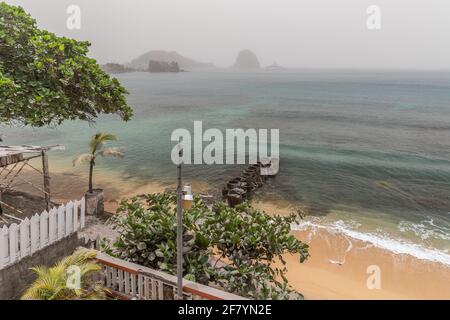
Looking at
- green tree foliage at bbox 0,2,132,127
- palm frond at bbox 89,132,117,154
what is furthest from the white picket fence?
palm frond at bbox 89,132,117,154

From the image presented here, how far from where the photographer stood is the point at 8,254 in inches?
353

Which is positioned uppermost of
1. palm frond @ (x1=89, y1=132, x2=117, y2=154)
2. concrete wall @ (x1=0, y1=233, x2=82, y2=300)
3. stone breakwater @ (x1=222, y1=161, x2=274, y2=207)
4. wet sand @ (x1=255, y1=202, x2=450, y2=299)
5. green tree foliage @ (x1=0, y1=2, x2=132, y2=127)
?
green tree foliage @ (x1=0, y1=2, x2=132, y2=127)

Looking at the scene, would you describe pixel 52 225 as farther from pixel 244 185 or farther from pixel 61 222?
pixel 244 185

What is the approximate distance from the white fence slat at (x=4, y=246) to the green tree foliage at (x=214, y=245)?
2556 millimetres

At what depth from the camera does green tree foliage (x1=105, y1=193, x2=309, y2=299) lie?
8102 millimetres

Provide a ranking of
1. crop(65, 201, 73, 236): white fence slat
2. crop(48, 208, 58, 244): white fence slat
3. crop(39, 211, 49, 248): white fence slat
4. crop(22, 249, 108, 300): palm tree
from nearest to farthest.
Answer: crop(22, 249, 108, 300): palm tree → crop(39, 211, 49, 248): white fence slat → crop(48, 208, 58, 244): white fence slat → crop(65, 201, 73, 236): white fence slat

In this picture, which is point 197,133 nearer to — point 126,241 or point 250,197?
point 250,197

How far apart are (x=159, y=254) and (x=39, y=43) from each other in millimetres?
10818

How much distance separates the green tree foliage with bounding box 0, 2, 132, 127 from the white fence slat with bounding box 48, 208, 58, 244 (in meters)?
4.53

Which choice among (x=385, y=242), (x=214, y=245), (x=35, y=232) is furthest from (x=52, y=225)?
(x=385, y=242)

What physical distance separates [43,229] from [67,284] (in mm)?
3493

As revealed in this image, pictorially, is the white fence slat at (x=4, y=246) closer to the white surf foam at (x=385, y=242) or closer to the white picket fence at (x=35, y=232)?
the white picket fence at (x=35, y=232)

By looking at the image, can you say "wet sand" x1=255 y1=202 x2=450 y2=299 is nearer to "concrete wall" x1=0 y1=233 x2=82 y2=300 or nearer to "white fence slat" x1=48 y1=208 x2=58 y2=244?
"concrete wall" x1=0 y1=233 x2=82 y2=300

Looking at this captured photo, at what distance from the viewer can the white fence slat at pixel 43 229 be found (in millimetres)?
9867
